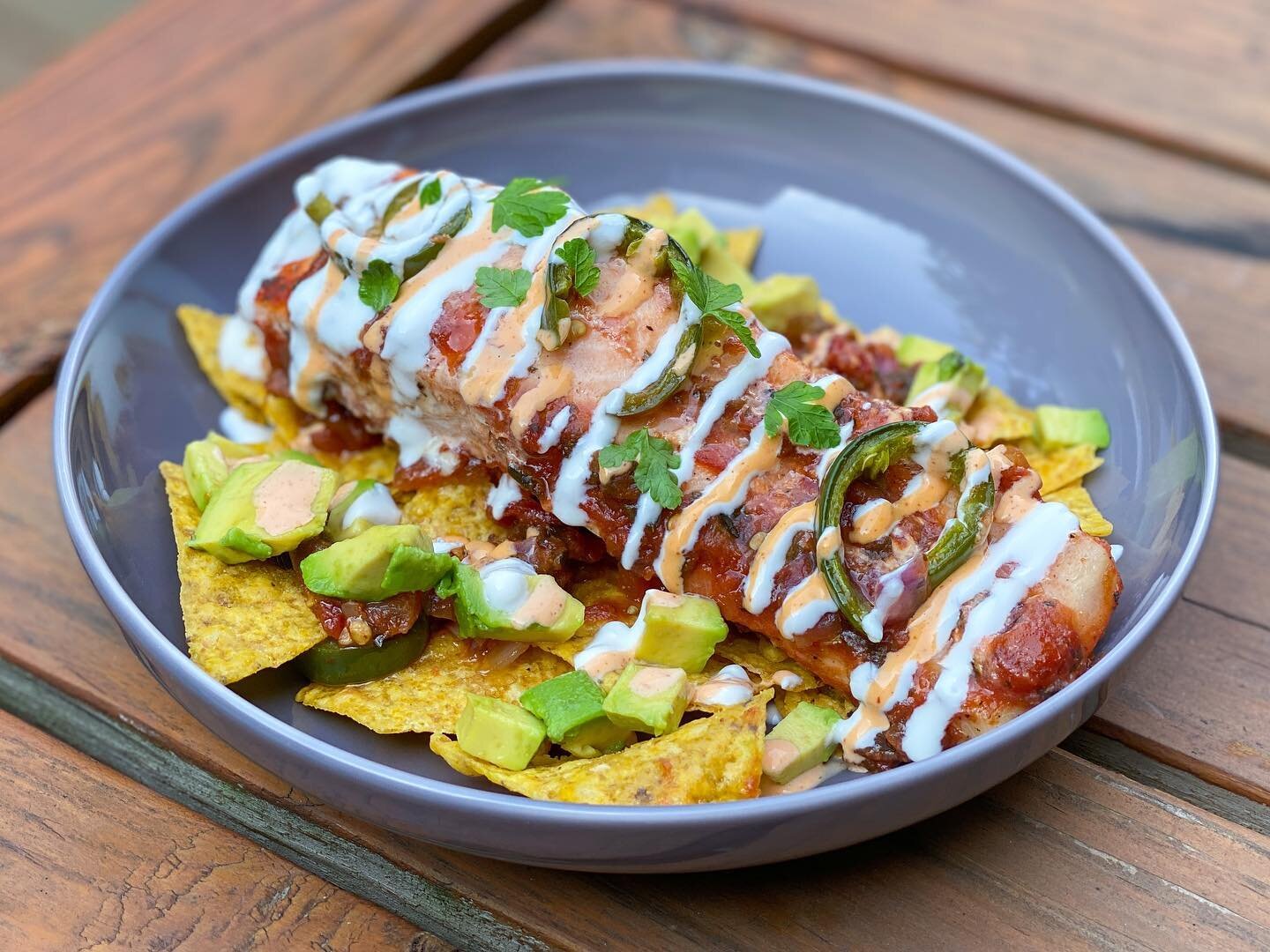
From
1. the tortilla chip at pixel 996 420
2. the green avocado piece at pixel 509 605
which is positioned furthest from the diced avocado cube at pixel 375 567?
the tortilla chip at pixel 996 420

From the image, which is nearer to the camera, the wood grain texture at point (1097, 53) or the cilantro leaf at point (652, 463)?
the cilantro leaf at point (652, 463)

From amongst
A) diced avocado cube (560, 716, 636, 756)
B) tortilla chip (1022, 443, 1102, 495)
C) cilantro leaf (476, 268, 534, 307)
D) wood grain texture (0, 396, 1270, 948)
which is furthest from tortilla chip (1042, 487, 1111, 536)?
cilantro leaf (476, 268, 534, 307)

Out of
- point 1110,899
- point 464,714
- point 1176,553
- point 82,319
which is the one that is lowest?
point 1110,899

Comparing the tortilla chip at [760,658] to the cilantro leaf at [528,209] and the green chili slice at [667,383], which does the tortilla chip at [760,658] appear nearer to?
the green chili slice at [667,383]

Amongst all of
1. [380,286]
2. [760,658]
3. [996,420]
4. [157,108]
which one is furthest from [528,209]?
[157,108]

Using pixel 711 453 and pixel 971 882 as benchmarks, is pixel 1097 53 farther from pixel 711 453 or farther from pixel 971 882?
pixel 971 882

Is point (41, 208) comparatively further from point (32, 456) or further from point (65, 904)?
point (65, 904)

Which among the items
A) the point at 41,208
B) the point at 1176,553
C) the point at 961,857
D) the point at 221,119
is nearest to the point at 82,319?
the point at 41,208

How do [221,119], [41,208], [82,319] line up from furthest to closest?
[221,119], [41,208], [82,319]
